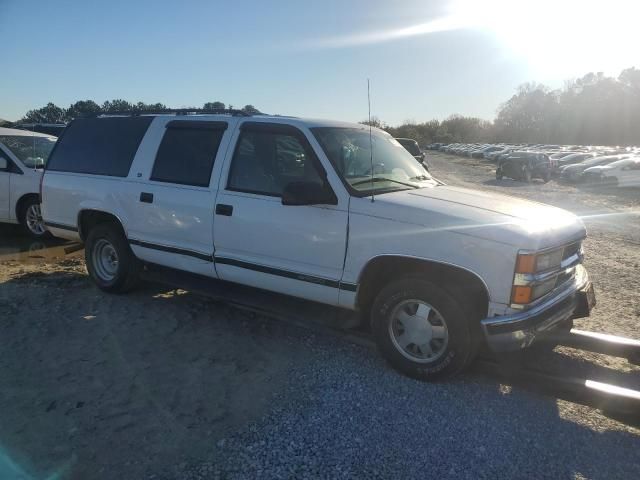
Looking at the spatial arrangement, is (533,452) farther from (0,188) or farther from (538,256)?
(0,188)

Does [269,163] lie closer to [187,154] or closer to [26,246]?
[187,154]

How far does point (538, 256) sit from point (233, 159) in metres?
2.80

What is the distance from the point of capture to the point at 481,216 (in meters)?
3.86

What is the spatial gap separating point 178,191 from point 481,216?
2922 millimetres

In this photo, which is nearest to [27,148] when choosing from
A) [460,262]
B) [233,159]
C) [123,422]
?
[233,159]

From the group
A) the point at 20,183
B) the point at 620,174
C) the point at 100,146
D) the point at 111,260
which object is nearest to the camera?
the point at 100,146

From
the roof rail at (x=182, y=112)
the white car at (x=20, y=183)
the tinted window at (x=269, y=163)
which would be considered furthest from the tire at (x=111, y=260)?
the white car at (x=20, y=183)

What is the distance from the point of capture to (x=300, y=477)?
292cm

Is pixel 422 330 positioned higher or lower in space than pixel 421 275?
lower

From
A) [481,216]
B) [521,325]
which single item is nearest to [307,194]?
[481,216]

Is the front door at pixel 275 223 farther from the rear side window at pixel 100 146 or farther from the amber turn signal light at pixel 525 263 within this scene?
the rear side window at pixel 100 146

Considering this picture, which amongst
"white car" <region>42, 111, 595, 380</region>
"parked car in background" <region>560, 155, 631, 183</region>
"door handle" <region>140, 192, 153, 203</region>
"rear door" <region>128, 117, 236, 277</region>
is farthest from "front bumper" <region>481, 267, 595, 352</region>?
"parked car in background" <region>560, 155, 631, 183</region>

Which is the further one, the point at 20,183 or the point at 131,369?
the point at 20,183

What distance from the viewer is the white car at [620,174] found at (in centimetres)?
2375
